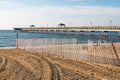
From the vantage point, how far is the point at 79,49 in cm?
3181

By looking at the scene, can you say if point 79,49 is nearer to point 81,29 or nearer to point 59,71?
point 59,71

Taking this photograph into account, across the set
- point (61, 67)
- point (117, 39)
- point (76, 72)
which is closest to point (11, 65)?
point (61, 67)

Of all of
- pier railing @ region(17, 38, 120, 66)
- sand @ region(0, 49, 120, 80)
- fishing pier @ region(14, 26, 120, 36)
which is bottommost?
sand @ region(0, 49, 120, 80)

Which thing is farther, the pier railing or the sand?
the pier railing

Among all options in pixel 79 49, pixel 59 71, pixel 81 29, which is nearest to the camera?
pixel 59 71

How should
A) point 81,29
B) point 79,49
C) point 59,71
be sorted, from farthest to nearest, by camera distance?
point 81,29
point 79,49
point 59,71

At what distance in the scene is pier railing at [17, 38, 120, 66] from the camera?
87.9ft

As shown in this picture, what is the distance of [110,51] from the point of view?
88.5ft

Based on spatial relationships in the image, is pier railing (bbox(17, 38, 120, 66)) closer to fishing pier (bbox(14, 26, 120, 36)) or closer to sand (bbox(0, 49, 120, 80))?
sand (bbox(0, 49, 120, 80))

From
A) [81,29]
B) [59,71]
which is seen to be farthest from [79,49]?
[81,29]

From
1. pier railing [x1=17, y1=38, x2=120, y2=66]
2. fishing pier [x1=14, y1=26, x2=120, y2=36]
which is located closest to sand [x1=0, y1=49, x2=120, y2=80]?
pier railing [x1=17, y1=38, x2=120, y2=66]

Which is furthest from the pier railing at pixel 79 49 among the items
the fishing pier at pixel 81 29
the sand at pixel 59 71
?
the fishing pier at pixel 81 29

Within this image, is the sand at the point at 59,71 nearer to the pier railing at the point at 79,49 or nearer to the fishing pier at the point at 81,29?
the pier railing at the point at 79,49

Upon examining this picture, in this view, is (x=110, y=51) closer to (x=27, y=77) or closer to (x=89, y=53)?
(x=89, y=53)
